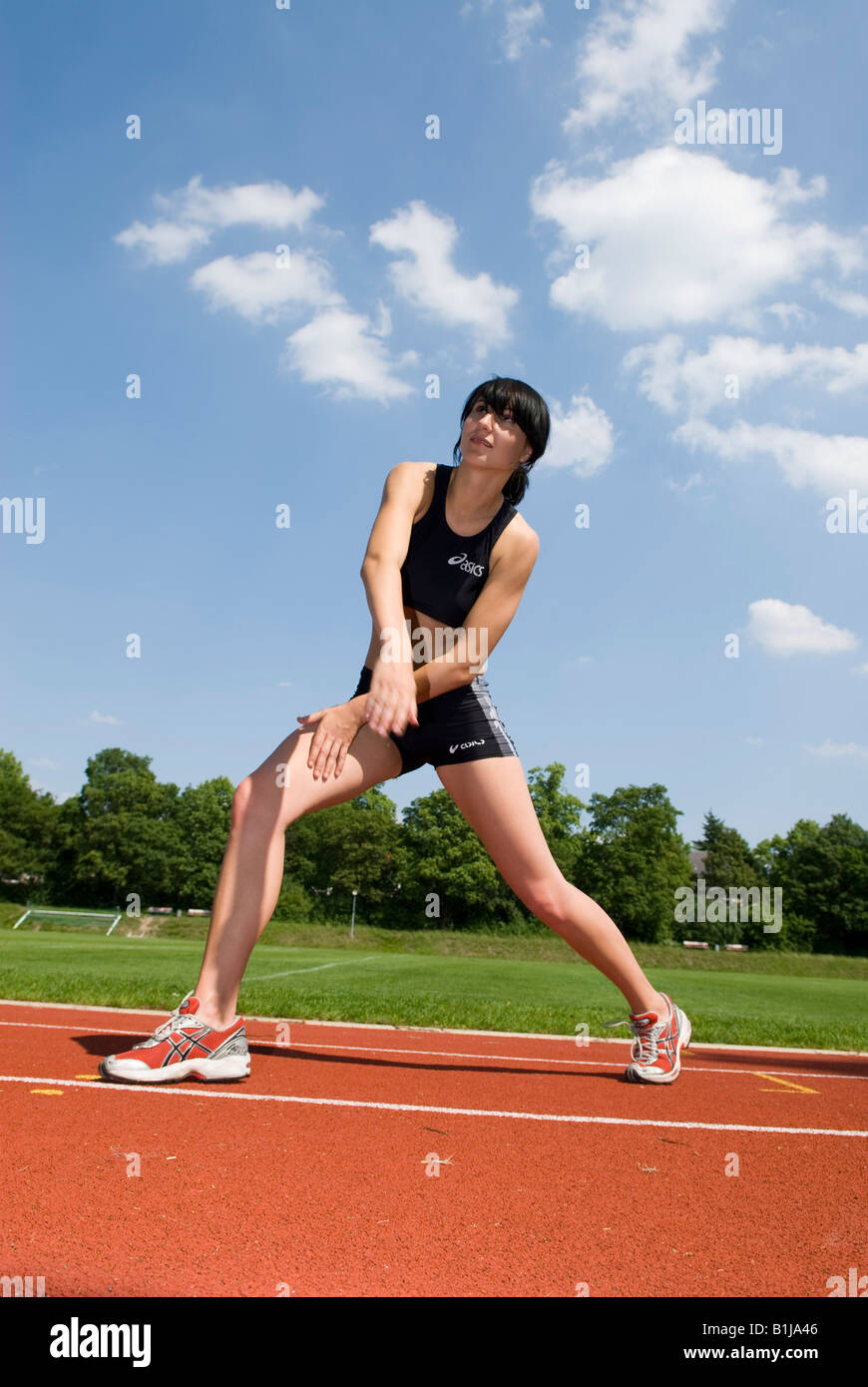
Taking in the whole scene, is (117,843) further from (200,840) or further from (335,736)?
(335,736)

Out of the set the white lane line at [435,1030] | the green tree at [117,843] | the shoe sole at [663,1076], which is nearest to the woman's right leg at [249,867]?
the shoe sole at [663,1076]

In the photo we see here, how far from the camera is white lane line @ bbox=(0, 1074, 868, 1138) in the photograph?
11.3ft

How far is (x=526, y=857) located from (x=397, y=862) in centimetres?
6671

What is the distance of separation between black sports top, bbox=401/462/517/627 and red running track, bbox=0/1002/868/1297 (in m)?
2.05

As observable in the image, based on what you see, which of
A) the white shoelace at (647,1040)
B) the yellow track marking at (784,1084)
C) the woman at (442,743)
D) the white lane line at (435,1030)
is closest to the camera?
the woman at (442,743)

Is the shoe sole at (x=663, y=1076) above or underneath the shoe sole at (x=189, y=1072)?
underneath

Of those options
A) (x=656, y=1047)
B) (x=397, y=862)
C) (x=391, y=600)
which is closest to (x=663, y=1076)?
(x=656, y=1047)

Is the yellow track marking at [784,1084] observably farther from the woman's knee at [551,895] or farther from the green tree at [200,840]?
the green tree at [200,840]

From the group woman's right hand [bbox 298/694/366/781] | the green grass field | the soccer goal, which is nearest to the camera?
woman's right hand [bbox 298/694/366/781]

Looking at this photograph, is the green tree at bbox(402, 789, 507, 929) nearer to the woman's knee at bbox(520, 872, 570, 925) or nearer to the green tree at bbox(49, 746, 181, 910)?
the green tree at bbox(49, 746, 181, 910)

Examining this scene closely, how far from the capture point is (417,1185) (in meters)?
2.45

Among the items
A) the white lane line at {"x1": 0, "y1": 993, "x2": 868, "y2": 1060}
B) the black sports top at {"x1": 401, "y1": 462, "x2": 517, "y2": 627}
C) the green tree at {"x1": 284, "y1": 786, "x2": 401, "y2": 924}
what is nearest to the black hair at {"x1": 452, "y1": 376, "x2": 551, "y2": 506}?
the black sports top at {"x1": 401, "y1": 462, "x2": 517, "y2": 627}

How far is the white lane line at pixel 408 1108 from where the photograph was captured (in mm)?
3436
